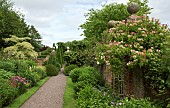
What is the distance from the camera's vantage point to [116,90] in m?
7.38

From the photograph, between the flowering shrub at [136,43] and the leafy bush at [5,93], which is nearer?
the flowering shrub at [136,43]

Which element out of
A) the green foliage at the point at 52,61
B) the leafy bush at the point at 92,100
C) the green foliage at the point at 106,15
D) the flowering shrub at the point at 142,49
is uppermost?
the green foliage at the point at 106,15

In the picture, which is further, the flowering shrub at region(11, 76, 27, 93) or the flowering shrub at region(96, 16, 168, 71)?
the flowering shrub at region(11, 76, 27, 93)

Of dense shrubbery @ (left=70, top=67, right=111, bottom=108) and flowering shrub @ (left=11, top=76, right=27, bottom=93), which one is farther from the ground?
dense shrubbery @ (left=70, top=67, right=111, bottom=108)

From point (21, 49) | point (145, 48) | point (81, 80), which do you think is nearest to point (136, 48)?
point (145, 48)

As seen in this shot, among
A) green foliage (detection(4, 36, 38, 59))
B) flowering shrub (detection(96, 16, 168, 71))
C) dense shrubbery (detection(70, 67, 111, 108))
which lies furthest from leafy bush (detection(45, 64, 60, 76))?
flowering shrub (detection(96, 16, 168, 71))

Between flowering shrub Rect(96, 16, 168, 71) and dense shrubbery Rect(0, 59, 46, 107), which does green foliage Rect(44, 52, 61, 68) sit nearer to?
dense shrubbery Rect(0, 59, 46, 107)

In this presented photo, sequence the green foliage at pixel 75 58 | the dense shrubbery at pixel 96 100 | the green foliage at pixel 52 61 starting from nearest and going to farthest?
the dense shrubbery at pixel 96 100
the green foliage at pixel 75 58
the green foliage at pixel 52 61

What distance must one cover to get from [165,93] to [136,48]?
3.73ft

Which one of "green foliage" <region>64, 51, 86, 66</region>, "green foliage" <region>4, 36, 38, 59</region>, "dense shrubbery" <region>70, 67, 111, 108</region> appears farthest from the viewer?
"green foliage" <region>4, 36, 38, 59</region>

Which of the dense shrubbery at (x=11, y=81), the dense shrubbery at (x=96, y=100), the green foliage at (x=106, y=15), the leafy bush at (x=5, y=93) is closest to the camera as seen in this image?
the dense shrubbery at (x=96, y=100)

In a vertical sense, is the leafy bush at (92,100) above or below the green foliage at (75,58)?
below

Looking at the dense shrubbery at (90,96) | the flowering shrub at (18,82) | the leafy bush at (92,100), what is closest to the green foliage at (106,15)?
the flowering shrub at (18,82)

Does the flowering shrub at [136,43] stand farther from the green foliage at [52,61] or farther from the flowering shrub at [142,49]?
the green foliage at [52,61]
